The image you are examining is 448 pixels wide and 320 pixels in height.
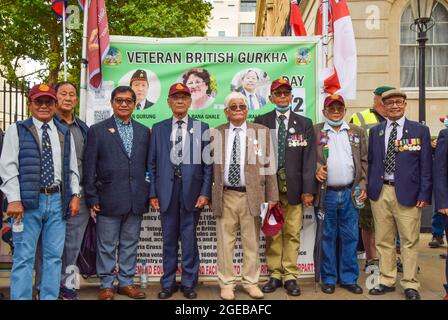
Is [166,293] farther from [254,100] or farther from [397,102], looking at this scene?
[397,102]

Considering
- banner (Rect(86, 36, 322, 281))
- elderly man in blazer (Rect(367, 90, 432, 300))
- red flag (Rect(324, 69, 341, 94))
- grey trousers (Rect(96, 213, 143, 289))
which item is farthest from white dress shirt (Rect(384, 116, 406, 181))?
grey trousers (Rect(96, 213, 143, 289))

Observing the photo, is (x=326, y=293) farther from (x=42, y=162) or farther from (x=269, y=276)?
(x=42, y=162)

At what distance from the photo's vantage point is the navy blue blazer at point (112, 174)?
4.95 meters

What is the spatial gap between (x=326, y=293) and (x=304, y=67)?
282 cm

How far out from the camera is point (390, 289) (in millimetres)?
5352

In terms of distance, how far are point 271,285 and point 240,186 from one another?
1263 millimetres

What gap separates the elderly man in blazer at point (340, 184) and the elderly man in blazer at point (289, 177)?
0.18 metres

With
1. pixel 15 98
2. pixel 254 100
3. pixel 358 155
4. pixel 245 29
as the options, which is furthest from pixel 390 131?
pixel 245 29

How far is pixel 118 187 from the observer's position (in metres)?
4.98

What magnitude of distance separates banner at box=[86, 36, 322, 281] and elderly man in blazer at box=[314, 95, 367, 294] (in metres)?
0.42

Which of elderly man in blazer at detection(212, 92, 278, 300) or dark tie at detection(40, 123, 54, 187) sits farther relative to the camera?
elderly man in blazer at detection(212, 92, 278, 300)

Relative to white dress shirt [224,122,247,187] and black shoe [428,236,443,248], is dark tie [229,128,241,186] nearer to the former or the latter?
white dress shirt [224,122,247,187]

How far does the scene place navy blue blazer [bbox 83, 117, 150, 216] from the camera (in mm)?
4953

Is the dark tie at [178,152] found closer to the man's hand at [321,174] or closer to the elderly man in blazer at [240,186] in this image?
the elderly man in blazer at [240,186]
